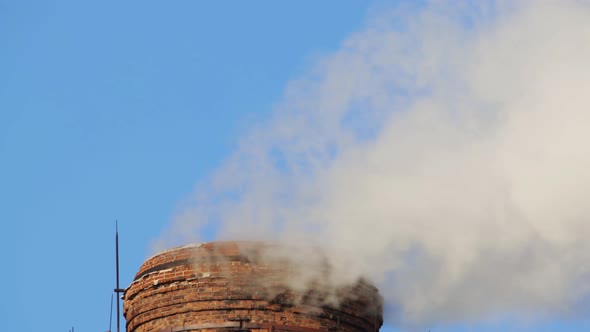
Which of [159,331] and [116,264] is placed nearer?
[159,331]

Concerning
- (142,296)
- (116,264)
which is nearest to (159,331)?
(142,296)

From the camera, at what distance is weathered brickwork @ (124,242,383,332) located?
22.8m

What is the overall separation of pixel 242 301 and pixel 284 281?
66 cm

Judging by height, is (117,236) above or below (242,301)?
above

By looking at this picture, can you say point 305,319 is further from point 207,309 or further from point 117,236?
point 117,236

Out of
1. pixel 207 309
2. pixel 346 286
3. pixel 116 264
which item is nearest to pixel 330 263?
pixel 346 286

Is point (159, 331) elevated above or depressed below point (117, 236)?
below

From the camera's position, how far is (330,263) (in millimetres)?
23078

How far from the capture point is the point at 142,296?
77.5 ft

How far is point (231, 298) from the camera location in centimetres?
2286

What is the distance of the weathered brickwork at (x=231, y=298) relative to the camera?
898 inches

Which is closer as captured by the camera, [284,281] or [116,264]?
[284,281]

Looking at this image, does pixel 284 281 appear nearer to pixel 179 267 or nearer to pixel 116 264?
pixel 179 267

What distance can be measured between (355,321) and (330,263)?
99 centimetres
